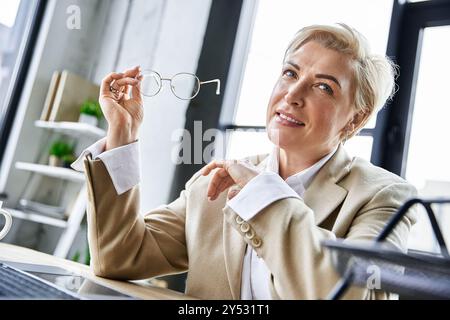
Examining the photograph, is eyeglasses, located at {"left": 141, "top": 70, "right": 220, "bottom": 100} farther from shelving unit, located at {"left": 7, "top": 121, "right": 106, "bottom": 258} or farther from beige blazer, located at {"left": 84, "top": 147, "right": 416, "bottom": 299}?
shelving unit, located at {"left": 7, "top": 121, "right": 106, "bottom": 258}

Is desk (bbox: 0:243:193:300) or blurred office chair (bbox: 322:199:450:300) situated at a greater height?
blurred office chair (bbox: 322:199:450:300)

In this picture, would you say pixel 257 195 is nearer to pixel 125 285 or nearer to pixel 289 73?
pixel 125 285

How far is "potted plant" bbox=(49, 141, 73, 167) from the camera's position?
2.99 metres

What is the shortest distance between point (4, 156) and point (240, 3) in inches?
72.8

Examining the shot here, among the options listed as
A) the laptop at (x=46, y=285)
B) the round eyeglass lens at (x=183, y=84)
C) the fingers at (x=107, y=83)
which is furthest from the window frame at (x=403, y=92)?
the laptop at (x=46, y=285)

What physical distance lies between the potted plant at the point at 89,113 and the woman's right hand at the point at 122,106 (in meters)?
1.88

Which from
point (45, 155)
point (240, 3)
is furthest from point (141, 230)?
point (45, 155)

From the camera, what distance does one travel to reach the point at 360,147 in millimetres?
2141

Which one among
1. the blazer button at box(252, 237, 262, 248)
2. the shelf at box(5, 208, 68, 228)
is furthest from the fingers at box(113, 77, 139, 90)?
the shelf at box(5, 208, 68, 228)

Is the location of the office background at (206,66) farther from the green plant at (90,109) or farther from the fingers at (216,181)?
the fingers at (216,181)

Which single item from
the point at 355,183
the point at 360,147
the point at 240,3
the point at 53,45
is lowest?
the point at 355,183

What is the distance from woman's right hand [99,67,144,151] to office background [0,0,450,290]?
127 centimetres

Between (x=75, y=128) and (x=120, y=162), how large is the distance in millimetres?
1928
